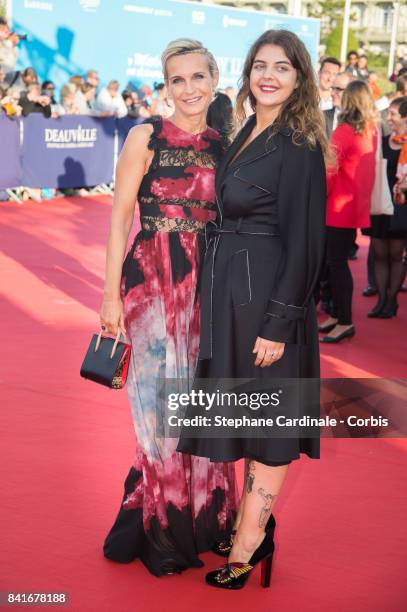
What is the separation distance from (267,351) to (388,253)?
562cm

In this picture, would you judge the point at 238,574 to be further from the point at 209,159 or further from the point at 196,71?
the point at 196,71

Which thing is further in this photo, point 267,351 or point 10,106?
point 10,106

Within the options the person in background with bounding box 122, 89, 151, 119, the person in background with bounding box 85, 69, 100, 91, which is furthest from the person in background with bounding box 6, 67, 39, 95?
the person in background with bounding box 122, 89, 151, 119

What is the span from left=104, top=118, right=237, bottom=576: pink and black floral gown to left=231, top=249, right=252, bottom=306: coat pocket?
0.33m

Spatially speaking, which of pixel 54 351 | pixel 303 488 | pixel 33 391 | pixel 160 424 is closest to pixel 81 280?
pixel 54 351

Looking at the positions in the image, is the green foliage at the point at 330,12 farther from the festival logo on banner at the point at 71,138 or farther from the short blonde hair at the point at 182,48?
the short blonde hair at the point at 182,48

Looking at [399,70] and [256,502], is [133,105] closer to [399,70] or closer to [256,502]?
[399,70]

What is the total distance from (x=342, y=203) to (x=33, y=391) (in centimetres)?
288

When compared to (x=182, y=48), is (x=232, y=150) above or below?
below

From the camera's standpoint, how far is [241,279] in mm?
3307

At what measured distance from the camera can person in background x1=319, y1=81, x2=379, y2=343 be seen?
7.24 metres

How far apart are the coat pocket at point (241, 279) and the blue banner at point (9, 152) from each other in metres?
11.1

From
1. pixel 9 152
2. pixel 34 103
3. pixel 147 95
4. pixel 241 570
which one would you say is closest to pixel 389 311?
pixel 241 570

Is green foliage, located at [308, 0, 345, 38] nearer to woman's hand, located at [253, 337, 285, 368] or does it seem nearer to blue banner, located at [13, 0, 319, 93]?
blue banner, located at [13, 0, 319, 93]
